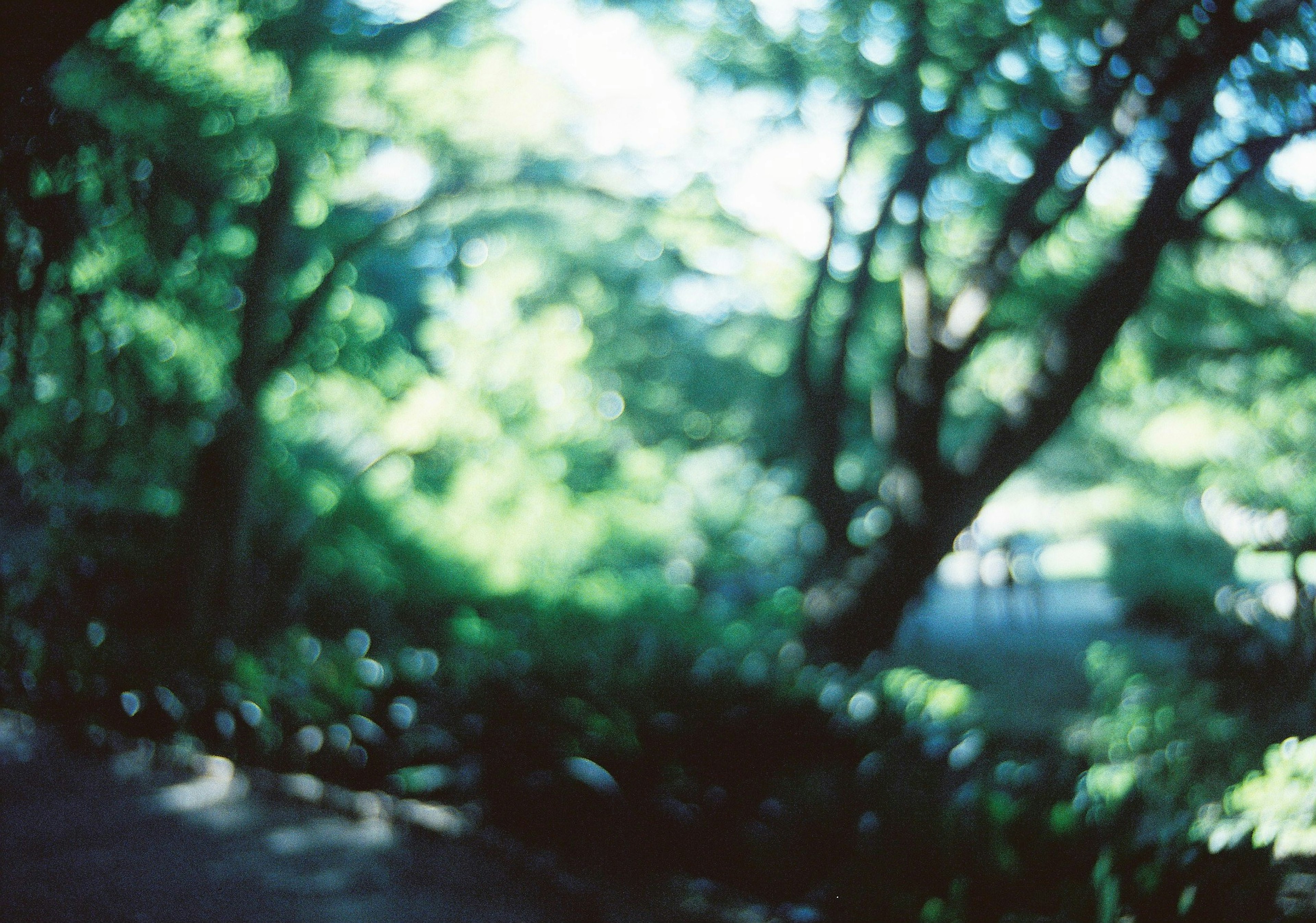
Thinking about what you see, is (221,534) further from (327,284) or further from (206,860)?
(206,860)

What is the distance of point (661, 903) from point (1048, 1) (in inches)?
241

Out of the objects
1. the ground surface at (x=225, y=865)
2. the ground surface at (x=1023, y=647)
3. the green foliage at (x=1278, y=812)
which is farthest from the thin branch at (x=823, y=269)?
the ground surface at (x=225, y=865)

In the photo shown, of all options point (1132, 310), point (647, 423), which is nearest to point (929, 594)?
point (647, 423)

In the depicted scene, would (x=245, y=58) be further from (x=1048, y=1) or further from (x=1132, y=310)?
(x=1132, y=310)

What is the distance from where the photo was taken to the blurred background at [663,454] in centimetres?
464

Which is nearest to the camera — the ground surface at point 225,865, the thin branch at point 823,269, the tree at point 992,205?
the ground surface at point 225,865

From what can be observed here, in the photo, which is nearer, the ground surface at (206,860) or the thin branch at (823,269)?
the ground surface at (206,860)

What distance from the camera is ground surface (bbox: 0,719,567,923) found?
4582 mm

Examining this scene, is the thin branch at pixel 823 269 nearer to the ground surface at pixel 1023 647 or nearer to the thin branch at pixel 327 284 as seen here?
the ground surface at pixel 1023 647

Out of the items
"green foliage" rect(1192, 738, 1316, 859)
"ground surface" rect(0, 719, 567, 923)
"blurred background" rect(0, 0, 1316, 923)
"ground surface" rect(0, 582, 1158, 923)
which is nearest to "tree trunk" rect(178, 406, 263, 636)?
"blurred background" rect(0, 0, 1316, 923)

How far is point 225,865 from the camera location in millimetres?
5160

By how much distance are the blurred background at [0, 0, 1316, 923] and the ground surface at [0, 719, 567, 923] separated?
0.45m

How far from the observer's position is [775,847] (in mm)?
4559

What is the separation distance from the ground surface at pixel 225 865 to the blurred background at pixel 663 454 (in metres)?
0.45
